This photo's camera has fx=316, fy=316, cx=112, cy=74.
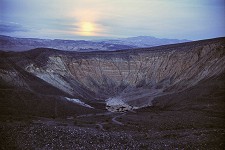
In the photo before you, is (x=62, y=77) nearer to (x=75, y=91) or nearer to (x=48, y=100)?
(x=75, y=91)

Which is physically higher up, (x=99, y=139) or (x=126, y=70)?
(x=126, y=70)

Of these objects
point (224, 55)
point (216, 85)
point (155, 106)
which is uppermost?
point (224, 55)

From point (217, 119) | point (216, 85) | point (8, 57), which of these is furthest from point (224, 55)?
point (8, 57)

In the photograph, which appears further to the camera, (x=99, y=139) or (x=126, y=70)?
(x=126, y=70)

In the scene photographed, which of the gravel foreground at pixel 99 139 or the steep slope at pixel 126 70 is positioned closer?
the gravel foreground at pixel 99 139

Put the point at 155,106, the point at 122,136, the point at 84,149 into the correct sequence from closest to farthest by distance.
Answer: the point at 84,149 → the point at 122,136 → the point at 155,106
